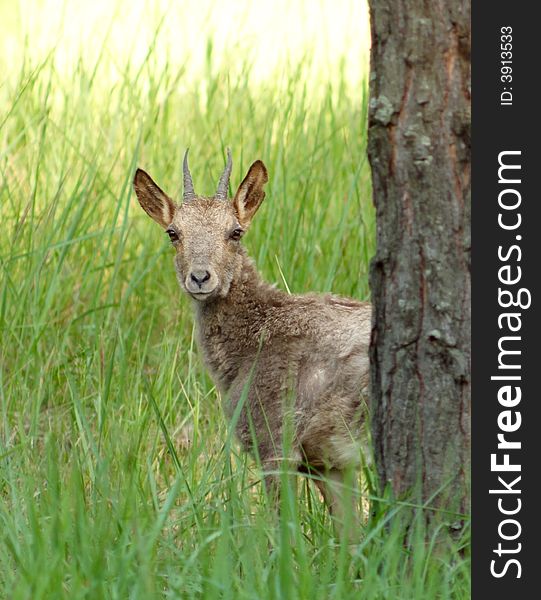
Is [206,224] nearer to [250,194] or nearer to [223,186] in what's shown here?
[223,186]

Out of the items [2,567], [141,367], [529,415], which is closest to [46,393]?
[141,367]

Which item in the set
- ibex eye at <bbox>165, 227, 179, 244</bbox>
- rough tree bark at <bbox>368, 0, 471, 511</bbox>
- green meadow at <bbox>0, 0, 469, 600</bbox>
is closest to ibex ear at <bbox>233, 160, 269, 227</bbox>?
ibex eye at <bbox>165, 227, 179, 244</bbox>

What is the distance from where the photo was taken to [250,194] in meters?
5.61

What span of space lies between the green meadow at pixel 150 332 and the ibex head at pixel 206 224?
0.18 metres

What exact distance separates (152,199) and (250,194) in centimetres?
48

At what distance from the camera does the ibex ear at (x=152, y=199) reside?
5.60 metres

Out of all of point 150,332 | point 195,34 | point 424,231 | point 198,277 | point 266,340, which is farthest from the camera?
point 195,34

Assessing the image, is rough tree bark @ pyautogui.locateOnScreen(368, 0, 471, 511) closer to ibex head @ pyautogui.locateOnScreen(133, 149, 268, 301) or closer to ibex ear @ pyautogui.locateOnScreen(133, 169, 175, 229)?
ibex head @ pyautogui.locateOnScreen(133, 149, 268, 301)

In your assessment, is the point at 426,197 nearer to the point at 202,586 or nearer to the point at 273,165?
the point at 202,586

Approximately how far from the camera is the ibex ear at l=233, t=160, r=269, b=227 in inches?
218

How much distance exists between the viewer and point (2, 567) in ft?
12.3

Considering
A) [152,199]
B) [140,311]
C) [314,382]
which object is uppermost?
[152,199]

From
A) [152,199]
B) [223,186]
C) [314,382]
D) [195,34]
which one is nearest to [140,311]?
[152,199]

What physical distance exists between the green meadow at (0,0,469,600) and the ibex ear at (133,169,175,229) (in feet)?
0.32
